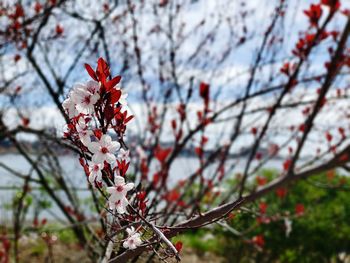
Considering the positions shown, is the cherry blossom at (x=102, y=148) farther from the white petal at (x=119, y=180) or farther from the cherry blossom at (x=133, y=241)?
the cherry blossom at (x=133, y=241)

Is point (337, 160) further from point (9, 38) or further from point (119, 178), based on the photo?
point (9, 38)

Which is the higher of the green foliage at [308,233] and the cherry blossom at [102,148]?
the green foliage at [308,233]

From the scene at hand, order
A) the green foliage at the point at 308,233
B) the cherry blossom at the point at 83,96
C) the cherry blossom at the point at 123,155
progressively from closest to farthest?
the cherry blossom at the point at 83,96 < the cherry blossom at the point at 123,155 < the green foliage at the point at 308,233

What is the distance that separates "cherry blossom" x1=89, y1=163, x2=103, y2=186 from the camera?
1.22 metres

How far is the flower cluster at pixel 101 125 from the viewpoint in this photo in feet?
3.78

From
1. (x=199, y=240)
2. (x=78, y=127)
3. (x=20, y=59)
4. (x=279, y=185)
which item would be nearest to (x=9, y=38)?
(x=20, y=59)

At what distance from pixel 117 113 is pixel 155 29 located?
16.3 ft

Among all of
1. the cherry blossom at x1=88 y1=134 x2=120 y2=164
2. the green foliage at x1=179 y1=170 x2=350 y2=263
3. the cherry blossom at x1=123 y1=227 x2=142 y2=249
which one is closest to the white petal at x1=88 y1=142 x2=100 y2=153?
the cherry blossom at x1=88 y1=134 x2=120 y2=164

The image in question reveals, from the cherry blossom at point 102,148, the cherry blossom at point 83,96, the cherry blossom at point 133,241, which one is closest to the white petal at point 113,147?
the cherry blossom at point 102,148

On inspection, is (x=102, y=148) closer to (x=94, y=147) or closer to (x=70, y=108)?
(x=94, y=147)

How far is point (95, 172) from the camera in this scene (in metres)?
1.23

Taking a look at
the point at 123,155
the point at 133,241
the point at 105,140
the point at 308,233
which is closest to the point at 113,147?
the point at 105,140

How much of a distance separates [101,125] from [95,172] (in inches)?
4.9

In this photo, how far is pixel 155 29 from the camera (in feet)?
19.7
